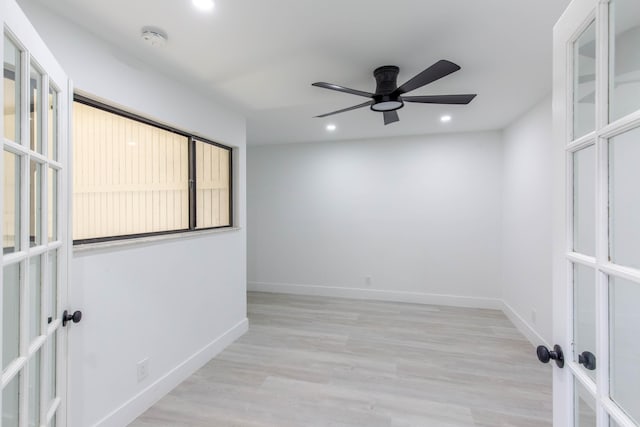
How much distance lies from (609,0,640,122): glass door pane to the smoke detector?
6.58ft

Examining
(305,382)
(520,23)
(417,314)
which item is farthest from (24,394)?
(417,314)

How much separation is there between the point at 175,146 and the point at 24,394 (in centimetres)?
197

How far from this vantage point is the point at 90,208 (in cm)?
185

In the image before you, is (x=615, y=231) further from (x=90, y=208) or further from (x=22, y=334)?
(x=90, y=208)

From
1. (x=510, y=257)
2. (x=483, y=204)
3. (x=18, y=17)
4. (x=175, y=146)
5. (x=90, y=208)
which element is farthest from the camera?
(x=483, y=204)

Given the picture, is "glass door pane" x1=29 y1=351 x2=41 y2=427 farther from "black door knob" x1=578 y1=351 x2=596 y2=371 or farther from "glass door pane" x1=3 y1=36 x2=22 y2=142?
"black door knob" x1=578 y1=351 x2=596 y2=371

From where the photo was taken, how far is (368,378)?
94.5 inches

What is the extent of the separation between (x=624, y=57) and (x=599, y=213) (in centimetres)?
39

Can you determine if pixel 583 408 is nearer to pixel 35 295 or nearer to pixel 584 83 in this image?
pixel 584 83

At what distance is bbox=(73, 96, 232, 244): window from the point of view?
186 cm

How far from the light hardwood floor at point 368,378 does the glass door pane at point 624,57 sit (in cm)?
201

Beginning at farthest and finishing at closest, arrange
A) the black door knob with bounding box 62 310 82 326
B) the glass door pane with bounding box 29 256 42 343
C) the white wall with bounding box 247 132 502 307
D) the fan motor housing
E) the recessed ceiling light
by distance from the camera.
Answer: the white wall with bounding box 247 132 502 307 → the fan motor housing → the recessed ceiling light → the black door knob with bounding box 62 310 82 326 → the glass door pane with bounding box 29 256 42 343

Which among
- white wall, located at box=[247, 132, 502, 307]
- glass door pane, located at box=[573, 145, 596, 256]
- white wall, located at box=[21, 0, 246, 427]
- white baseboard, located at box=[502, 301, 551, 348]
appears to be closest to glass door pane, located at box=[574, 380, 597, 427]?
glass door pane, located at box=[573, 145, 596, 256]

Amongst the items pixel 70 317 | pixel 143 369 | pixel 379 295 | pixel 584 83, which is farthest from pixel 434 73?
pixel 379 295
